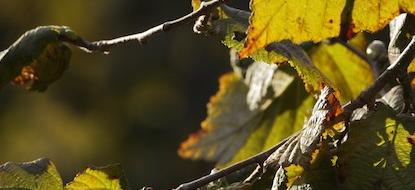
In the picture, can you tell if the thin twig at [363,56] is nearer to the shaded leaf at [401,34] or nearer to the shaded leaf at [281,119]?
the shaded leaf at [281,119]

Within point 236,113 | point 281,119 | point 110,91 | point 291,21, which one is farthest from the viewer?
point 110,91

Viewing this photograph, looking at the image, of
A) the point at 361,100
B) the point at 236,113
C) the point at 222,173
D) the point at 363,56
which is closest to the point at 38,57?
the point at 222,173

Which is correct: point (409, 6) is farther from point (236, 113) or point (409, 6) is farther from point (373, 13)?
point (236, 113)

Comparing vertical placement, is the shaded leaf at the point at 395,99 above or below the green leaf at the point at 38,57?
below

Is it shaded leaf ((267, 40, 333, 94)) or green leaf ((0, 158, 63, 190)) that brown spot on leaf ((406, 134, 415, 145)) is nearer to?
shaded leaf ((267, 40, 333, 94))

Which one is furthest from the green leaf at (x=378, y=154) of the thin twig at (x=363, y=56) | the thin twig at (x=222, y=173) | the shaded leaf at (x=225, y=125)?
the shaded leaf at (x=225, y=125)

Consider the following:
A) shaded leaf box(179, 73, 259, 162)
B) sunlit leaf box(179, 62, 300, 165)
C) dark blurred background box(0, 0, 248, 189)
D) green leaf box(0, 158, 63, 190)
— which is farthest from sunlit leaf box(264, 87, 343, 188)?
dark blurred background box(0, 0, 248, 189)

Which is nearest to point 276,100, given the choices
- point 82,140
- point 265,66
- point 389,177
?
point 265,66
